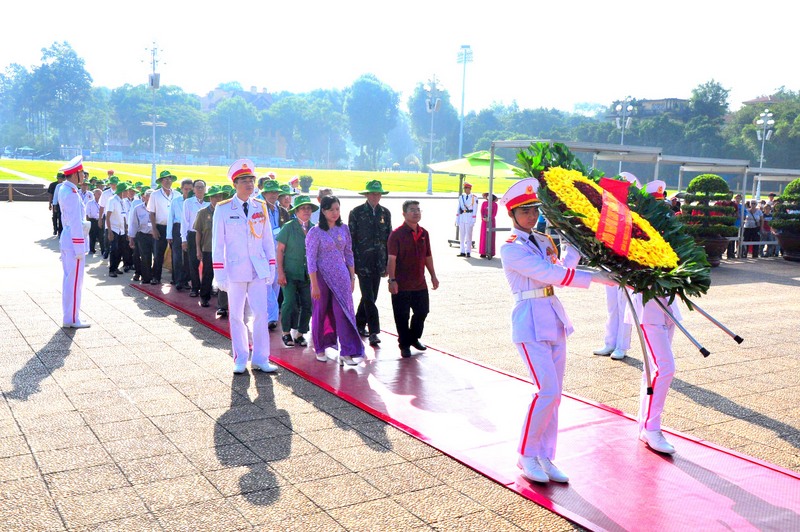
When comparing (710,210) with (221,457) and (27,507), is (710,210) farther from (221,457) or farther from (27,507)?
(27,507)

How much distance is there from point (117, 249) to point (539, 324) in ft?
36.7

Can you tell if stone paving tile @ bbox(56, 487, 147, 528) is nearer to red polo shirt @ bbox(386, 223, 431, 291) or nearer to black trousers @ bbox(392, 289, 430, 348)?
black trousers @ bbox(392, 289, 430, 348)

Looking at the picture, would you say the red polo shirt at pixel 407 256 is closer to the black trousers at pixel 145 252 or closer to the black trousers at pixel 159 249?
the black trousers at pixel 159 249

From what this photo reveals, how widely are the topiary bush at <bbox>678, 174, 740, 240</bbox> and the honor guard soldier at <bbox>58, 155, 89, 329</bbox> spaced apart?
13.9 meters

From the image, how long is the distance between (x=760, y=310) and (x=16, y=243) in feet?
57.7

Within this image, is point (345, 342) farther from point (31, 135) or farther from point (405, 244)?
point (31, 135)

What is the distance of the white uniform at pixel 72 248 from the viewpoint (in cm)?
902

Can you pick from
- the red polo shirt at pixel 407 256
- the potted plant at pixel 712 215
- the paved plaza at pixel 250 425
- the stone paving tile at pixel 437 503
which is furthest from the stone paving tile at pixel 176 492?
the potted plant at pixel 712 215

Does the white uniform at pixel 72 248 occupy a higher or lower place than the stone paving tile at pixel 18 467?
higher

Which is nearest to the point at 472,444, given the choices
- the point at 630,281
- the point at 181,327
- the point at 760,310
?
the point at 630,281

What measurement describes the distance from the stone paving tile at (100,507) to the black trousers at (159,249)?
872cm

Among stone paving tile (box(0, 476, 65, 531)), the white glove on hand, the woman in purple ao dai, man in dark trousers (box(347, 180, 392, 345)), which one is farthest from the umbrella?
stone paving tile (box(0, 476, 65, 531))

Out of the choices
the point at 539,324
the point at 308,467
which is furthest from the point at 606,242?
the point at 308,467

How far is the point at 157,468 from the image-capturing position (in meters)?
4.81
